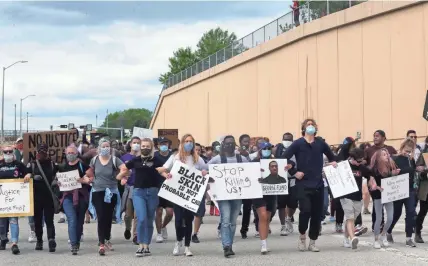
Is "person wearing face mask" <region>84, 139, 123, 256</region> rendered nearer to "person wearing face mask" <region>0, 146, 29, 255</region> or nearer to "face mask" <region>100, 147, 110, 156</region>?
"face mask" <region>100, 147, 110, 156</region>

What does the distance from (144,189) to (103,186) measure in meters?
0.75

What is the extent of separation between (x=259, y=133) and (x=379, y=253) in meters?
31.2

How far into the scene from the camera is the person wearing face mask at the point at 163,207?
14205 mm

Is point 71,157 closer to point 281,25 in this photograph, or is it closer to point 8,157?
point 8,157

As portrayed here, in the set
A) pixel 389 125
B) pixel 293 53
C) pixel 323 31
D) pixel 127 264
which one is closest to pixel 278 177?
pixel 127 264

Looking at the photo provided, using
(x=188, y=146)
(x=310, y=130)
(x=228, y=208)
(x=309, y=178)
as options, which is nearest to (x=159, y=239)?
(x=228, y=208)

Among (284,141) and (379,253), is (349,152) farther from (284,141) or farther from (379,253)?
(284,141)

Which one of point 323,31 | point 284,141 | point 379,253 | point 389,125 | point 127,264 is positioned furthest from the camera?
point 323,31

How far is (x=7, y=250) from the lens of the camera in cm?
1390

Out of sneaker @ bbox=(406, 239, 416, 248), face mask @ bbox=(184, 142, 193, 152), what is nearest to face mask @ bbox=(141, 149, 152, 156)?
face mask @ bbox=(184, 142, 193, 152)

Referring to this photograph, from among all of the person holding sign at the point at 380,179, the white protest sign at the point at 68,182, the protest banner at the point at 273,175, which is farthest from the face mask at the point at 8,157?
the person holding sign at the point at 380,179

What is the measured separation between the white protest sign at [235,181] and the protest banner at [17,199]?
10.2 ft

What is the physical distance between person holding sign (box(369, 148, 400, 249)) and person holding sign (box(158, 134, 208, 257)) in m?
2.77

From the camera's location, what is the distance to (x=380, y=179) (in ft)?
43.9
